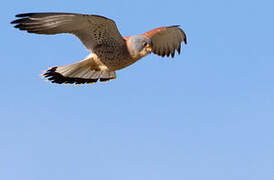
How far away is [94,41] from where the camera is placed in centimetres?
776

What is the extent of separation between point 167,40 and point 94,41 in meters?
2.00

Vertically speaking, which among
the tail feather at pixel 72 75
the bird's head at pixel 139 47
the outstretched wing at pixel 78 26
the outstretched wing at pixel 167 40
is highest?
the outstretched wing at pixel 167 40

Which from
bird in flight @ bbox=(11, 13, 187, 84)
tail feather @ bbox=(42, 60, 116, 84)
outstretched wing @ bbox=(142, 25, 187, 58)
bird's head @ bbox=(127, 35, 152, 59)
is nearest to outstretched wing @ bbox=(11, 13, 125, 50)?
bird in flight @ bbox=(11, 13, 187, 84)

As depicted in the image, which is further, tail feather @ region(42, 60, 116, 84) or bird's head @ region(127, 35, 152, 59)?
tail feather @ region(42, 60, 116, 84)

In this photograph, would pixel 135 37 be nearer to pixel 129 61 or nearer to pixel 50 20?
pixel 129 61

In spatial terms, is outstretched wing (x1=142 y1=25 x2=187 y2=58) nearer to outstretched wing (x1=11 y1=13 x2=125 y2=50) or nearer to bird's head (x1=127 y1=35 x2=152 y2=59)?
bird's head (x1=127 y1=35 x2=152 y2=59)

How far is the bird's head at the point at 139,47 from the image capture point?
763 centimetres

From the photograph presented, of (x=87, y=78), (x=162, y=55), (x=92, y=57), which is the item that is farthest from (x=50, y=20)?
(x=162, y=55)

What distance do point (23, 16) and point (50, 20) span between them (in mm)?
375

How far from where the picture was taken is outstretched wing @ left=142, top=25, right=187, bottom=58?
897cm

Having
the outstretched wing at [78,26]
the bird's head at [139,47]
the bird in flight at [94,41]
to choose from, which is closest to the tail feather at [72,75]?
the bird in flight at [94,41]

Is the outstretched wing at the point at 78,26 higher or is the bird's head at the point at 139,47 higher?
the outstretched wing at the point at 78,26

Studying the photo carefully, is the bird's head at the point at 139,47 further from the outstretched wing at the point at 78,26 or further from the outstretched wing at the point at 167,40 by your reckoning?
the outstretched wing at the point at 167,40

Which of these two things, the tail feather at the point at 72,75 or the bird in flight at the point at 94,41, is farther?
the tail feather at the point at 72,75
